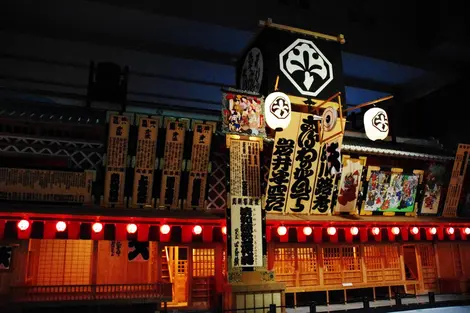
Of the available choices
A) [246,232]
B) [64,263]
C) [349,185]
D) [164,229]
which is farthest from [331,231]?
[64,263]

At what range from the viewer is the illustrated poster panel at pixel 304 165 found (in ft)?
42.6

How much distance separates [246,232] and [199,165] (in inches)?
103

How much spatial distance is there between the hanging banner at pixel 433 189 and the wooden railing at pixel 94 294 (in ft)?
36.7

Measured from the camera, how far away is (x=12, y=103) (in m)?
12.1

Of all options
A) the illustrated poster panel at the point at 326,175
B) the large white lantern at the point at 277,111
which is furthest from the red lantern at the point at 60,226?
the illustrated poster panel at the point at 326,175

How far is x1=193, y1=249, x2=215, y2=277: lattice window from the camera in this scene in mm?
14414

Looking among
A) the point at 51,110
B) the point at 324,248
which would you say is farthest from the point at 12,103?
the point at 324,248

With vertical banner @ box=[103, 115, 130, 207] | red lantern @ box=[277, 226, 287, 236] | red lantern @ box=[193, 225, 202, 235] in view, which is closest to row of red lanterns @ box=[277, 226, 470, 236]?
Answer: red lantern @ box=[277, 226, 287, 236]

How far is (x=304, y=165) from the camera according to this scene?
13133 millimetres

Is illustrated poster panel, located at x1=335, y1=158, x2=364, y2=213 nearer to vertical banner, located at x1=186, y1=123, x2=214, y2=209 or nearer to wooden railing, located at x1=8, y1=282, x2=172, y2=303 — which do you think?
vertical banner, located at x1=186, y1=123, x2=214, y2=209

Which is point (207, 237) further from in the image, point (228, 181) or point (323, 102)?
point (323, 102)

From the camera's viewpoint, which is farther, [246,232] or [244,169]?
[244,169]

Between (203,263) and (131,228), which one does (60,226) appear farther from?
(203,263)

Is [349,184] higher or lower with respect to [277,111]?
lower
